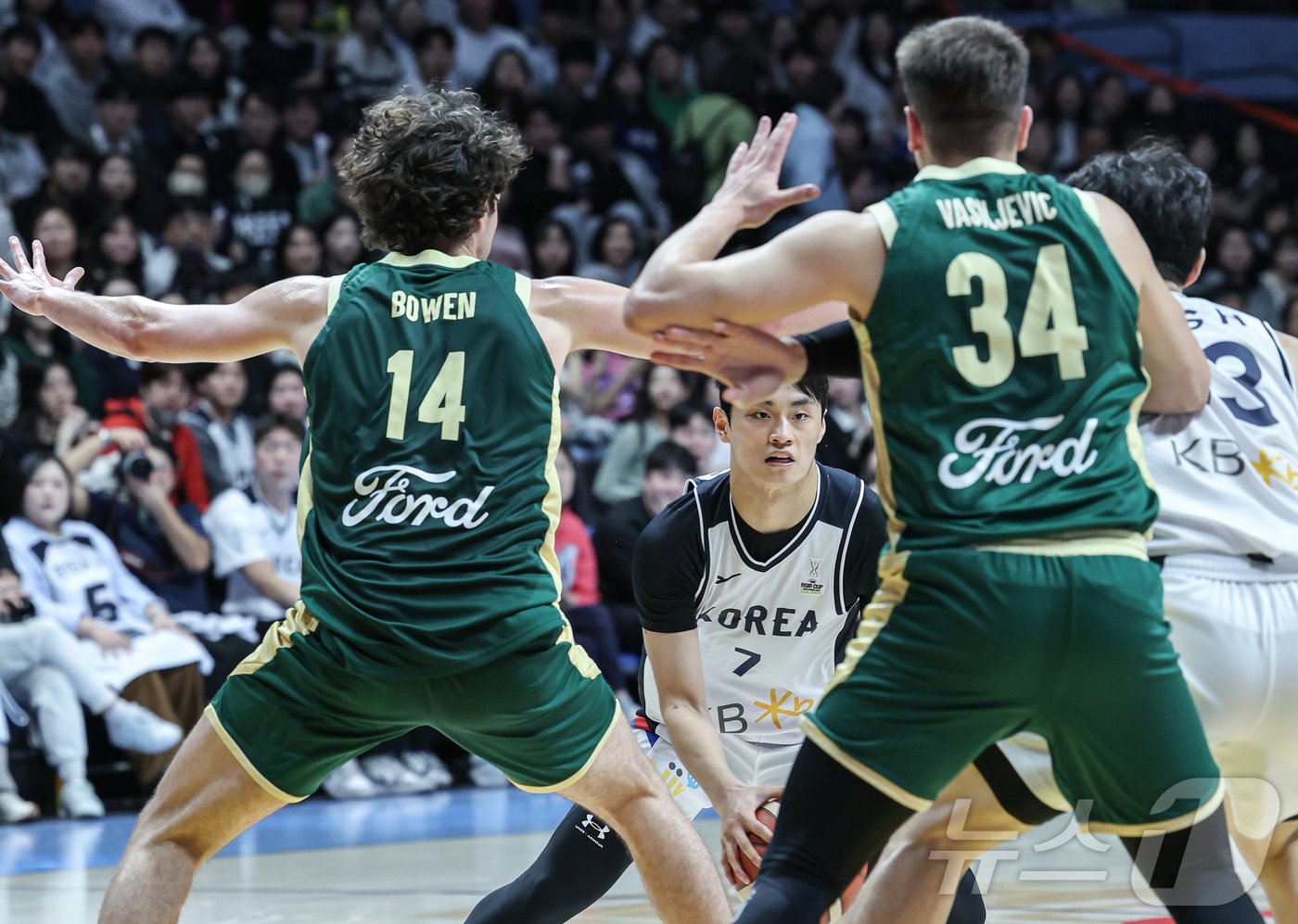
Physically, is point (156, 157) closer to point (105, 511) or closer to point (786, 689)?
point (105, 511)

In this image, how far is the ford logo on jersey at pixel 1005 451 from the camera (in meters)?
Answer: 3.07

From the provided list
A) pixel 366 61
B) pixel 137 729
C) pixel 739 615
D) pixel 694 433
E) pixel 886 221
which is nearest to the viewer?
pixel 886 221

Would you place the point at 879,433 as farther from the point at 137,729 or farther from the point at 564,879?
the point at 137,729

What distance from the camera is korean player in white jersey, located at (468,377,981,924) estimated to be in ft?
14.6

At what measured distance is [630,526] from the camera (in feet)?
33.0

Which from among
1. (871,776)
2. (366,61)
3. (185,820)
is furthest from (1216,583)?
(366,61)

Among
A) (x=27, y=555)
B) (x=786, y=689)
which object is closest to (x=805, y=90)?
(x=27, y=555)

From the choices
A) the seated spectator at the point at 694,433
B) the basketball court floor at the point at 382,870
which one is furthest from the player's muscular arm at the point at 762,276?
the seated spectator at the point at 694,433

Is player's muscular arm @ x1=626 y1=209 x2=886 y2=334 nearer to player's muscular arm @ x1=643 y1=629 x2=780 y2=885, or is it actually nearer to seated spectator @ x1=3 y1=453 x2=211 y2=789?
Answer: player's muscular arm @ x1=643 y1=629 x2=780 y2=885

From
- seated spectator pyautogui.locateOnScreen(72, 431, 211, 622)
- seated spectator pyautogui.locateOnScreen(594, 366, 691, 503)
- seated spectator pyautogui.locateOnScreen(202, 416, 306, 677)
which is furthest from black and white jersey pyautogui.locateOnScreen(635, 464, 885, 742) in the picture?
seated spectator pyautogui.locateOnScreen(594, 366, 691, 503)

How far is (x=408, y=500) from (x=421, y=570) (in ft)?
0.50

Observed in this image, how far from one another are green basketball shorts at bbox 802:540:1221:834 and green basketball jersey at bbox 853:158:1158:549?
0.27ft

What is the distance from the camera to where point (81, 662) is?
27.7 ft

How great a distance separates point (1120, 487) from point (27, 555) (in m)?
6.81
